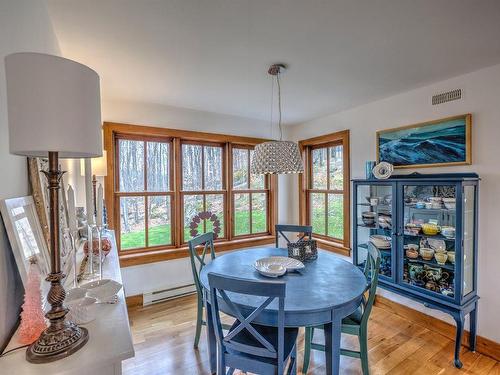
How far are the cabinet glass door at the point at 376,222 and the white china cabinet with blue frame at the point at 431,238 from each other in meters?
0.01

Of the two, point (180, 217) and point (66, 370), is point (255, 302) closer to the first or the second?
point (66, 370)

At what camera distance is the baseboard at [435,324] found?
2244mm

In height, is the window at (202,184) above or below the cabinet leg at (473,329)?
above

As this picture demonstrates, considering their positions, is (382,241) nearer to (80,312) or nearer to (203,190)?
(203,190)

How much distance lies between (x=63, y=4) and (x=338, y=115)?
3137mm

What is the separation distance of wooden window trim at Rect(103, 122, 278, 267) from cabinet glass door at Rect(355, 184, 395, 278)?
1.42 m

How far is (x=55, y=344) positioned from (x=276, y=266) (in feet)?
4.94

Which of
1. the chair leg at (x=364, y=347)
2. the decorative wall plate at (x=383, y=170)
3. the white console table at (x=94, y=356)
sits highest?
the decorative wall plate at (x=383, y=170)

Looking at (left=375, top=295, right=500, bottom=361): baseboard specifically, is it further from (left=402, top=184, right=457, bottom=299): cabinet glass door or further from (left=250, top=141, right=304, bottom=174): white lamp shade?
(left=250, top=141, right=304, bottom=174): white lamp shade

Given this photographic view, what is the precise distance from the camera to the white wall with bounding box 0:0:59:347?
0.86 metres

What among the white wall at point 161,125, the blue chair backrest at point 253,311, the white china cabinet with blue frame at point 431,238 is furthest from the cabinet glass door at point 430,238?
the white wall at point 161,125

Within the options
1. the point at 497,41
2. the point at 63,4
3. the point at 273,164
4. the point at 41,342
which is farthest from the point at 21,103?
the point at 497,41

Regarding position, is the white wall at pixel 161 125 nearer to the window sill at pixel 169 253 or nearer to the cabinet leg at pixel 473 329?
the window sill at pixel 169 253

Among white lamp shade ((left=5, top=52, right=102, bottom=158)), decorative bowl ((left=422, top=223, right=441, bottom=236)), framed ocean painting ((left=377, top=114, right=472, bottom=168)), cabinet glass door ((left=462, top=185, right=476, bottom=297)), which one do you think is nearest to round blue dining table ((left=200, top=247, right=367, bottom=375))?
decorative bowl ((left=422, top=223, right=441, bottom=236))
